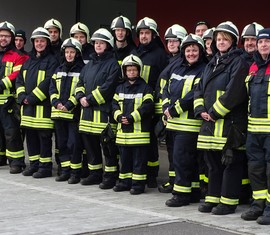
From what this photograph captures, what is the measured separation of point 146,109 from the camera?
8.65m

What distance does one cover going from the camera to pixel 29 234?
668cm

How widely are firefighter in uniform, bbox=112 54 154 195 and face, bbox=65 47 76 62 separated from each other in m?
0.96

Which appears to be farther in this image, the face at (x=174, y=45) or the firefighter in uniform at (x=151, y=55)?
the firefighter in uniform at (x=151, y=55)

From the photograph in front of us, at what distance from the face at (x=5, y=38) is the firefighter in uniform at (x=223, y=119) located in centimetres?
373

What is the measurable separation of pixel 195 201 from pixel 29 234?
7.81 feet

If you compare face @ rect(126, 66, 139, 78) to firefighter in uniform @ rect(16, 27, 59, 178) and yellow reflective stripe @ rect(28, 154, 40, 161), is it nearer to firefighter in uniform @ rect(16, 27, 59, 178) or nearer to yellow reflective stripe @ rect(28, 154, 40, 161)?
firefighter in uniform @ rect(16, 27, 59, 178)

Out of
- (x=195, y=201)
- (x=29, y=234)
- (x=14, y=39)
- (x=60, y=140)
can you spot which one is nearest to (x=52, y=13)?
(x=14, y=39)

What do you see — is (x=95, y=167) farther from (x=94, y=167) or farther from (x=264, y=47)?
(x=264, y=47)

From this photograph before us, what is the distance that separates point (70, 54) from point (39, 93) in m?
0.73

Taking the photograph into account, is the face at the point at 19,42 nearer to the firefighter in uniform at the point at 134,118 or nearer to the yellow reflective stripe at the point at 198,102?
the firefighter in uniform at the point at 134,118

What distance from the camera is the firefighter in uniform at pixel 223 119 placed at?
740 centimetres

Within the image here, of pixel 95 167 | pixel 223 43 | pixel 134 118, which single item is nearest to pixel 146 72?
pixel 134 118

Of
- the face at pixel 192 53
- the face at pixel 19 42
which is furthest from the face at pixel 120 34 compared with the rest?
the face at pixel 19 42

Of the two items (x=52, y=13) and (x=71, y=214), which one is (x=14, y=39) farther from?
(x=52, y=13)
